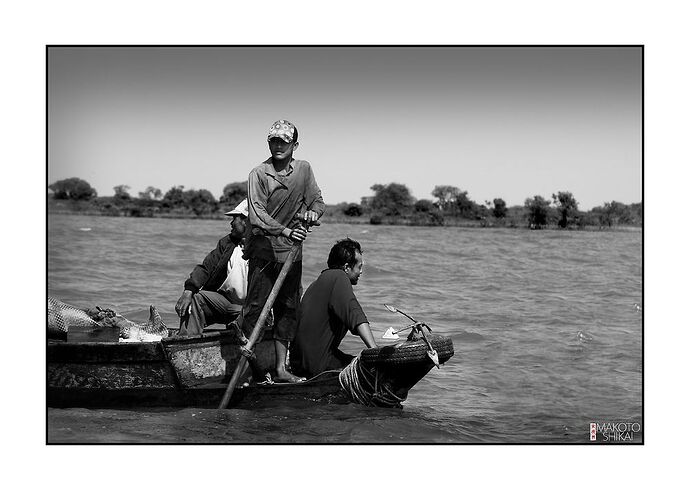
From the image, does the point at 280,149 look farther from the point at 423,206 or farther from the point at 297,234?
the point at 423,206

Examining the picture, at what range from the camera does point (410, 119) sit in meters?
13.5

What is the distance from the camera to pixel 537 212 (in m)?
28.1

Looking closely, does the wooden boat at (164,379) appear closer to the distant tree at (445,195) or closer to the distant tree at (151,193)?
the distant tree at (151,193)

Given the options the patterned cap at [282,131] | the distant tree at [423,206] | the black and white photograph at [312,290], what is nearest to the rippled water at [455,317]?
the black and white photograph at [312,290]

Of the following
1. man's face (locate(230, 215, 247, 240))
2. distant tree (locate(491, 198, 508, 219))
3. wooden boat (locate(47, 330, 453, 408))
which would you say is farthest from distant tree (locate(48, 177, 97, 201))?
distant tree (locate(491, 198, 508, 219))

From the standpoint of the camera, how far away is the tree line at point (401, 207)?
1553cm

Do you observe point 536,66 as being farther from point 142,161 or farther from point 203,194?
point 203,194

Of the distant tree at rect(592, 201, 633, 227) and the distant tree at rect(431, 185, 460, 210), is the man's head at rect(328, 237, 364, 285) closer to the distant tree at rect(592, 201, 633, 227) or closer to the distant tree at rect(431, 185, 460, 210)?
the distant tree at rect(592, 201, 633, 227)

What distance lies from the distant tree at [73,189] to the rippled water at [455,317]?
87cm

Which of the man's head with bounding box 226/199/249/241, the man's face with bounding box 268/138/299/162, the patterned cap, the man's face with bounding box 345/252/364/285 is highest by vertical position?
the patterned cap

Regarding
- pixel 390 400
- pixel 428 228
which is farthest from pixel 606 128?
pixel 428 228

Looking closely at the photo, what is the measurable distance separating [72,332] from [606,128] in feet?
23.8

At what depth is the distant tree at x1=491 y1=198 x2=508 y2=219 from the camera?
29531 millimetres

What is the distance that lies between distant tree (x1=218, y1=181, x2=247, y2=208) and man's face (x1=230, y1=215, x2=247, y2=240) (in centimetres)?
1582
